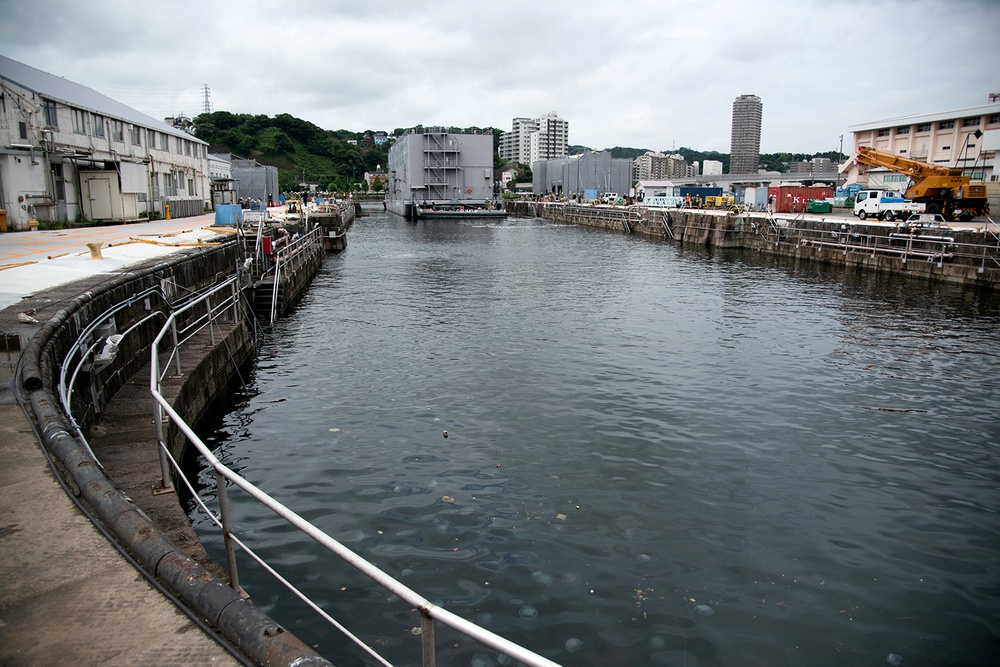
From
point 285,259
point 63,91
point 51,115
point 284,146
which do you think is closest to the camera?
point 285,259

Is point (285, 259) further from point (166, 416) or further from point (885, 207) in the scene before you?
point (885, 207)

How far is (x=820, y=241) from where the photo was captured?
39.2 m

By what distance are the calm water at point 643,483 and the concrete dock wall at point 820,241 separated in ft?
31.8

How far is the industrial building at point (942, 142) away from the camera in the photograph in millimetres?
52594

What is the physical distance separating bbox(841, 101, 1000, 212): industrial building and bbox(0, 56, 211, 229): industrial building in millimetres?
55342

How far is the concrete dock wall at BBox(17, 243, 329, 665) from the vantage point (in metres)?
3.63

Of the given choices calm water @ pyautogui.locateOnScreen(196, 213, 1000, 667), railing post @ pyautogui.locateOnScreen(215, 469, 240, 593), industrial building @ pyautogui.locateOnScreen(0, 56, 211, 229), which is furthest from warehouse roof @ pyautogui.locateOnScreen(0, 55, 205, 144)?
railing post @ pyautogui.locateOnScreen(215, 469, 240, 593)

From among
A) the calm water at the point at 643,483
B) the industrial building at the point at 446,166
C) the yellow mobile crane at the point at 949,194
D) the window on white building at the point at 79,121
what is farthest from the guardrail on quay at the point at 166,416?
the industrial building at the point at 446,166

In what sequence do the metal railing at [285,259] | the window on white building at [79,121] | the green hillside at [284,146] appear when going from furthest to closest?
1. the green hillside at [284,146]
2. the window on white building at [79,121]
3. the metal railing at [285,259]

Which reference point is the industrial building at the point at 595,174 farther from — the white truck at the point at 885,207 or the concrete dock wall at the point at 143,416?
the concrete dock wall at the point at 143,416

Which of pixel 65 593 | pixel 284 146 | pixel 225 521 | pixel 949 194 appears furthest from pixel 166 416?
pixel 284 146

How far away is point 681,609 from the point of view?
23.1ft

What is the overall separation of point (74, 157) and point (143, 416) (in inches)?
1074

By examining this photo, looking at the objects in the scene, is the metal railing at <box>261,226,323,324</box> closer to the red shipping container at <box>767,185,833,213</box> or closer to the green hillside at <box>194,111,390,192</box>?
the red shipping container at <box>767,185,833,213</box>
